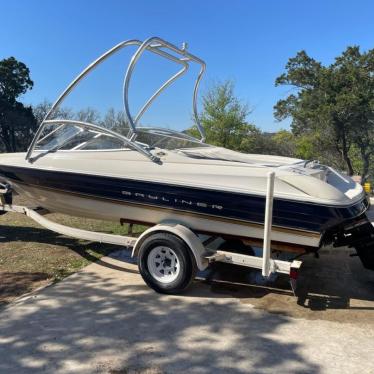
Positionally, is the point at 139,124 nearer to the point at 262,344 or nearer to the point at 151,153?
the point at 151,153

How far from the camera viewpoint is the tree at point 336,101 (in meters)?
20.1

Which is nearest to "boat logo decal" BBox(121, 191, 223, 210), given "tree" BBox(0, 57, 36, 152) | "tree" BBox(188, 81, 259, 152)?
"tree" BBox(188, 81, 259, 152)

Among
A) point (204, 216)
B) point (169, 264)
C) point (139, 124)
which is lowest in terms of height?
point (169, 264)

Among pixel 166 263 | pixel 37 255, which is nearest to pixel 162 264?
pixel 166 263

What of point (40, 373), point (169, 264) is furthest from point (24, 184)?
point (40, 373)

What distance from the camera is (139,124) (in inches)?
272

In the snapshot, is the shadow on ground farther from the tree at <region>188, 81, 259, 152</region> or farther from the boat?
the tree at <region>188, 81, 259, 152</region>

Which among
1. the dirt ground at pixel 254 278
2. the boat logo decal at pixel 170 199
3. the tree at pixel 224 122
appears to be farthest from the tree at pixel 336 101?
the boat logo decal at pixel 170 199

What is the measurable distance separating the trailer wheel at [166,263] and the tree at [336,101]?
→ 1746cm

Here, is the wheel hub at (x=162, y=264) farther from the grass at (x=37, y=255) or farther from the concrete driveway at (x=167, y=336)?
the grass at (x=37, y=255)

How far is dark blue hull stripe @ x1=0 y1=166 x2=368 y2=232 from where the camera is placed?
4.32m

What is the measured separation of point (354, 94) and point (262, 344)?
1868 centimetres

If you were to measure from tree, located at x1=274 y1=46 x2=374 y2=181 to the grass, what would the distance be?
15528 mm

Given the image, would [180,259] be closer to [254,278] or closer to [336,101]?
[254,278]
